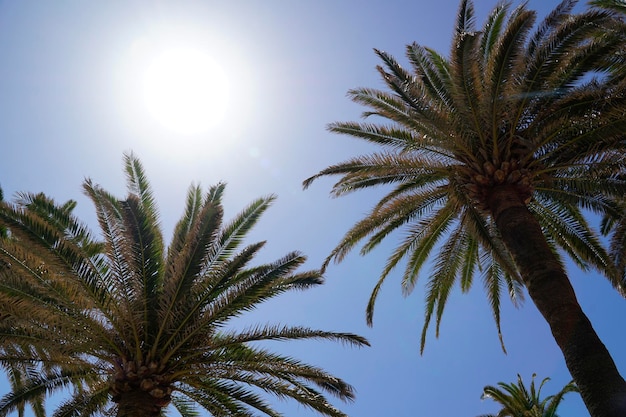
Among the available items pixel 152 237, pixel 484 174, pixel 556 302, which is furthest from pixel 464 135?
pixel 152 237

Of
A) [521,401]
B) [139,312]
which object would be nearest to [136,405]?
[139,312]

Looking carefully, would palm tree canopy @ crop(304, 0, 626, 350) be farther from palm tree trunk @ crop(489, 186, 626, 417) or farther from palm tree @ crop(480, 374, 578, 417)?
palm tree @ crop(480, 374, 578, 417)

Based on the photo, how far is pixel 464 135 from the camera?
10.6m

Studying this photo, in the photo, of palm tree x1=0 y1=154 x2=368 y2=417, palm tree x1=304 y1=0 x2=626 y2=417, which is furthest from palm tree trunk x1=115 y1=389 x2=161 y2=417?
palm tree x1=304 y1=0 x2=626 y2=417

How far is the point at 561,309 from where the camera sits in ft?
26.9

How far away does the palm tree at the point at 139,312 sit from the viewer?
31.1 ft

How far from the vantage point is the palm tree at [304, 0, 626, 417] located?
30.8 feet

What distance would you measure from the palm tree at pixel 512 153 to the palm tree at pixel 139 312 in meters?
2.93

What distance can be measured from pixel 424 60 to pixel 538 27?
97.1 inches

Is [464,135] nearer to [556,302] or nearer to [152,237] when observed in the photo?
[556,302]

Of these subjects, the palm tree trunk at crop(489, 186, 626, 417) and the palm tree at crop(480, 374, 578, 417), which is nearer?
the palm tree trunk at crop(489, 186, 626, 417)

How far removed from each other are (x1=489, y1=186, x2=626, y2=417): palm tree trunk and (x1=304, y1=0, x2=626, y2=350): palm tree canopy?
662 millimetres

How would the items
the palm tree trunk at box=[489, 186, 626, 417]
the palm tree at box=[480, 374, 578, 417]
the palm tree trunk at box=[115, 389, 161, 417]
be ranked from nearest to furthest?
1. the palm tree trunk at box=[489, 186, 626, 417]
2. the palm tree trunk at box=[115, 389, 161, 417]
3. the palm tree at box=[480, 374, 578, 417]

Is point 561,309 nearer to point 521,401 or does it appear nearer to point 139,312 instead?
point 139,312
